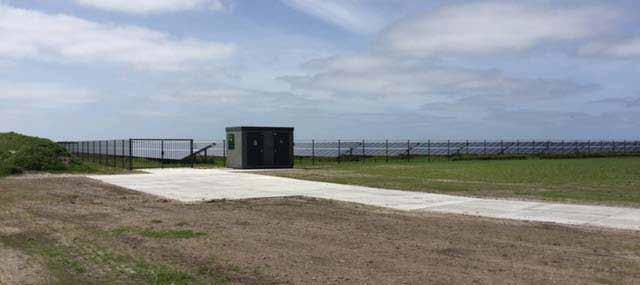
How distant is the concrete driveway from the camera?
12609 millimetres

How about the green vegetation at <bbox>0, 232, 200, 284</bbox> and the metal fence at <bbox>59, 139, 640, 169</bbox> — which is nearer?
the green vegetation at <bbox>0, 232, 200, 284</bbox>

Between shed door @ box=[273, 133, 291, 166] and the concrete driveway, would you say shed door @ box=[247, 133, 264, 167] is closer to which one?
shed door @ box=[273, 133, 291, 166]

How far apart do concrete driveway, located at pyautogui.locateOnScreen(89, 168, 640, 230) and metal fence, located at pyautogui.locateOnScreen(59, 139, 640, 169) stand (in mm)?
9470

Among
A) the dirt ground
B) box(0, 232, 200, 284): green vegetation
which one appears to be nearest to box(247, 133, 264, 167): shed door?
the dirt ground

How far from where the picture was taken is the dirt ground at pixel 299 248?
24.3ft

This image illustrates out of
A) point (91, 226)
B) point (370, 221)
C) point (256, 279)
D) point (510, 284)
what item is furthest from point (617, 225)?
point (91, 226)

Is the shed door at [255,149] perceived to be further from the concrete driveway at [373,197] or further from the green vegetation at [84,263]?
the green vegetation at [84,263]

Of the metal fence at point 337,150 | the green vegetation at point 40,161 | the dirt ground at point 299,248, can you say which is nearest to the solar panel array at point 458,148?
the metal fence at point 337,150

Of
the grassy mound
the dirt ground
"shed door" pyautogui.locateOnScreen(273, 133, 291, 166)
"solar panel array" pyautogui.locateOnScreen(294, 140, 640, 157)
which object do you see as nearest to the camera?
the dirt ground

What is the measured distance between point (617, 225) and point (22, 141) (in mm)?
34748

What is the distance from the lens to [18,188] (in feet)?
68.4

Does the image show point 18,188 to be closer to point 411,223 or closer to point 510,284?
point 411,223

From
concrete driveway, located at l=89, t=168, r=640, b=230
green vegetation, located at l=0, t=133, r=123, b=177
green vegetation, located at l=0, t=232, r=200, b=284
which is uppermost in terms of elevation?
green vegetation, located at l=0, t=133, r=123, b=177

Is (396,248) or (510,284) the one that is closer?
(510,284)
